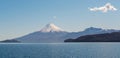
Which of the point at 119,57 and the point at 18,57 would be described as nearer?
the point at 119,57

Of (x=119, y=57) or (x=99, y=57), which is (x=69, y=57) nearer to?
(x=99, y=57)

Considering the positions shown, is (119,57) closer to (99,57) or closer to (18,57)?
(99,57)

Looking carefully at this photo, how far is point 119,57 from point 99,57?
7320 mm

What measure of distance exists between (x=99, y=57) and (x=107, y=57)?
9.05ft

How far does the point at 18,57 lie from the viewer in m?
107

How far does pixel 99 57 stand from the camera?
10406 cm

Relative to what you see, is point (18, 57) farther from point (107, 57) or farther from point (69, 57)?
point (107, 57)

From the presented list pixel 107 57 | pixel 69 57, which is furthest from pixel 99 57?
pixel 69 57

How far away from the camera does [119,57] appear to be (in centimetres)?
10012

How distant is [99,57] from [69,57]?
10.6 meters

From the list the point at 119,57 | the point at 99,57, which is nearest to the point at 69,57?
the point at 99,57

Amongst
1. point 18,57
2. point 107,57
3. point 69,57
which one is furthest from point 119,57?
point 18,57

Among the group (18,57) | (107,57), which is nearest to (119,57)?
(107,57)

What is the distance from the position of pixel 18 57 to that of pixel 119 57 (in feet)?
116
